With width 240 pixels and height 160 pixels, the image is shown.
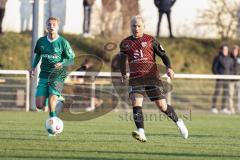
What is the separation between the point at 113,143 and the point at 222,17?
1866cm

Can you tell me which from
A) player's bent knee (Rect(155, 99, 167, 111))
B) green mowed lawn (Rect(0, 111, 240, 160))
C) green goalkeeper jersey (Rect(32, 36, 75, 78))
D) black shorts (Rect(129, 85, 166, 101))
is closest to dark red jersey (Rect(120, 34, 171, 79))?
black shorts (Rect(129, 85, 166, 101))

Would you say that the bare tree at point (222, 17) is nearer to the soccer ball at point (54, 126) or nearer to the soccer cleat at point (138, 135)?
the soccer ball at point (54, 126)

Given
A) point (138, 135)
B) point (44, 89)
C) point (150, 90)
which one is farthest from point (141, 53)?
point (44, 89)

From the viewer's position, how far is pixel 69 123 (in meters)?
17.5

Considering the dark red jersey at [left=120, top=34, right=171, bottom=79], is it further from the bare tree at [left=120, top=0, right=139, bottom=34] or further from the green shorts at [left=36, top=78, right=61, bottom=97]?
the bare tree at [left=120, top=0, right=139, bottom=34]

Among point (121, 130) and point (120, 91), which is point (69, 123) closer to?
point (121, 130)

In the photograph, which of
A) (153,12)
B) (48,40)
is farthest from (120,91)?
(48,40)

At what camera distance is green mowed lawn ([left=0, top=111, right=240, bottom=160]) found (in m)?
10.3

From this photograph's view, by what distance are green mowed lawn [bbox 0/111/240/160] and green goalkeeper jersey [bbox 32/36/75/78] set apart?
112 centimetres

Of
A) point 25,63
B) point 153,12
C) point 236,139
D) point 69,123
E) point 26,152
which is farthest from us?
point 153,12

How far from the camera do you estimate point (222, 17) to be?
3002 cm

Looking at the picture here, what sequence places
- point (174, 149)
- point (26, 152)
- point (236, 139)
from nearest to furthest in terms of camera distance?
1. point (26, 152)
2. point (174, 149)
3. point (236, 139)

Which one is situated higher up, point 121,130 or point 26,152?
point 26,152

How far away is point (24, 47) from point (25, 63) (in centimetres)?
61
